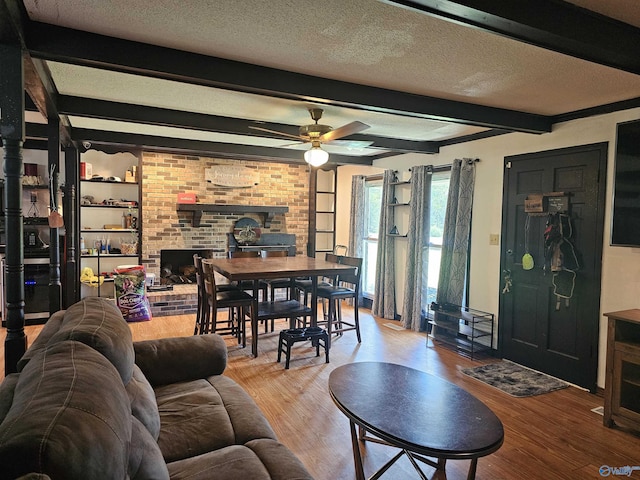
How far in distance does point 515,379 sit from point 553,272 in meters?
1.04

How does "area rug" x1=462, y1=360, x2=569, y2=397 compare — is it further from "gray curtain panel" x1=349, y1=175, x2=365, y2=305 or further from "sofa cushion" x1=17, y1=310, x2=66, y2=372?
"sofa cushion" x1=17, y1=310, x2=66, y2=372

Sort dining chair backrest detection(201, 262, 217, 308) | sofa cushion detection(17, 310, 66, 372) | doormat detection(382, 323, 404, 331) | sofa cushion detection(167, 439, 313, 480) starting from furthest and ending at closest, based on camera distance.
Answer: doormat detection(382, 323, 404, 331), dining chair backrest detection(201, 262, 217, 308), sofa cushion detection(17, 310, 66, 372), sofa cushion detection(167, 439, 313, 480)

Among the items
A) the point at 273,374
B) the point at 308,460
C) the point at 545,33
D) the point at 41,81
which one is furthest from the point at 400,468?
the point at 41,81

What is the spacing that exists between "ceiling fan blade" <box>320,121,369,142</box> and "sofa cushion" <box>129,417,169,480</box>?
9.38 feet

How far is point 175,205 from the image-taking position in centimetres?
645

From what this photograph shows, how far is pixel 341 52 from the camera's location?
8.04ft

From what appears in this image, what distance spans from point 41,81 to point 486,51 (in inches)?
111

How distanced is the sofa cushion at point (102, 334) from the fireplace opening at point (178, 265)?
15.3 ft

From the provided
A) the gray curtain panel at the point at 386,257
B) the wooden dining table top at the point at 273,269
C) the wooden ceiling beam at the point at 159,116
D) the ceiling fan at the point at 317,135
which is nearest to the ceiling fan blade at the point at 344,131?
the ceiling fan at the point at 317,135

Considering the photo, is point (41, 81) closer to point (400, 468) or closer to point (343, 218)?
point (400, 468)

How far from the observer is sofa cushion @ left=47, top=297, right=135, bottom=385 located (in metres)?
1.60

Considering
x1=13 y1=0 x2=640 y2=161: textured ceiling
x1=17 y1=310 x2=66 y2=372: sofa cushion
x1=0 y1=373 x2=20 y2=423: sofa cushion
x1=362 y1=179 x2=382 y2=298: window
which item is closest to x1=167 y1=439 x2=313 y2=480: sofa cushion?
x1=0 y1=373 x2=20 y2=423: sofa cushion

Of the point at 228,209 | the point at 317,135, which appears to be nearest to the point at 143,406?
the point at 317,135

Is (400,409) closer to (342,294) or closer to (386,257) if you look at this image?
(342,294)
